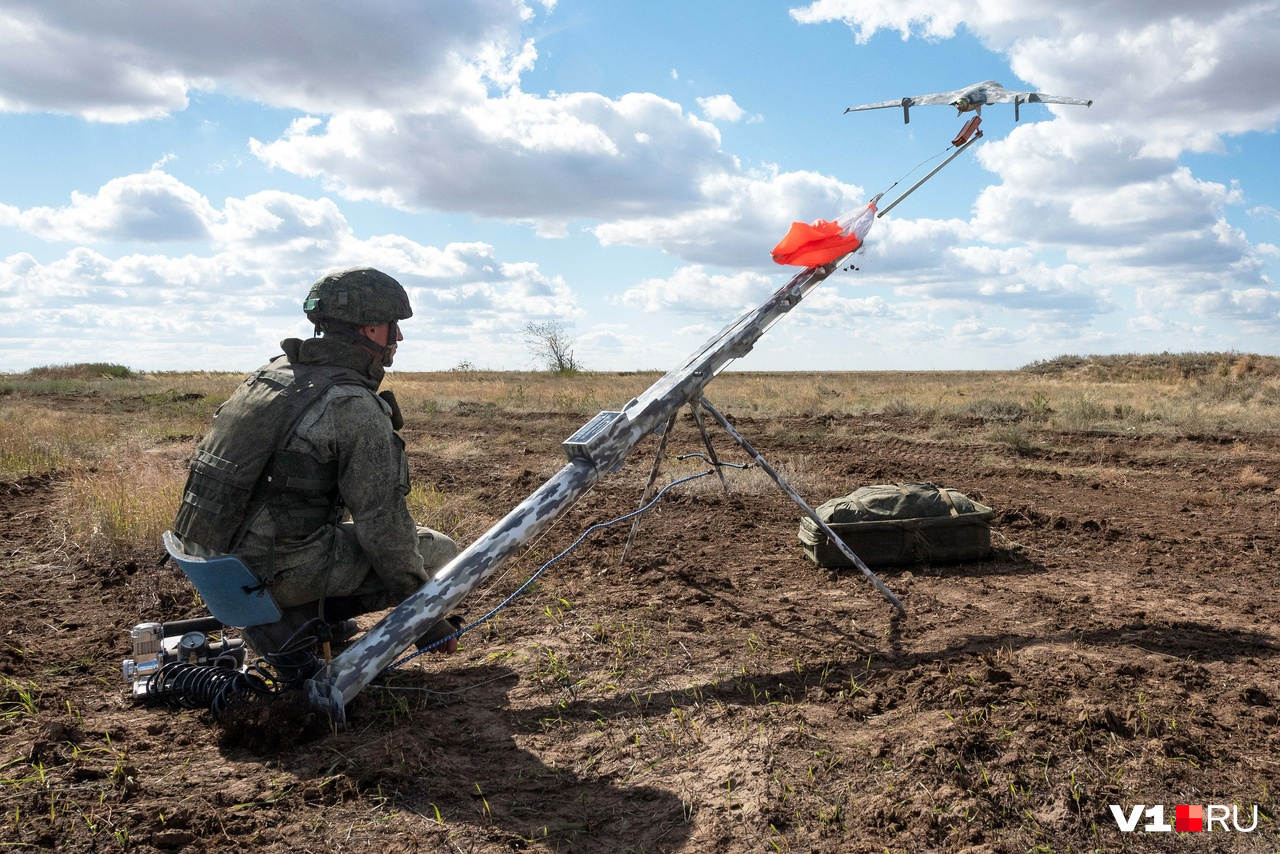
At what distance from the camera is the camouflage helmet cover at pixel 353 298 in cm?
350

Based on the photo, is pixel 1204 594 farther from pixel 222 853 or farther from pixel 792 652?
pixel 222 853

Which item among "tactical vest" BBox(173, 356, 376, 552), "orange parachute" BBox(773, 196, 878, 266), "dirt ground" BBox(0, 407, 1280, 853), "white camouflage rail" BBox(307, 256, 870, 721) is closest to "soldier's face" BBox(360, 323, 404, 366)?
"tactical vest" BBox(173, 356, 376, 552)

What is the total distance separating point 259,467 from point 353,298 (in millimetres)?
818

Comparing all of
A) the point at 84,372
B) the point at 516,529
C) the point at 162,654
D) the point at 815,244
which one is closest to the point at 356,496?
the point at 516,529

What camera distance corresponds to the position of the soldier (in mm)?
3238

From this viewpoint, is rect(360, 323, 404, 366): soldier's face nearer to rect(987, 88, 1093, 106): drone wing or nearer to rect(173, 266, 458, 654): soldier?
rect(173, 266, 458, 654): soldier

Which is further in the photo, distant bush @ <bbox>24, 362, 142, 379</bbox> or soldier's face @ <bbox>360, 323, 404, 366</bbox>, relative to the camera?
distant bush @ <bbox>24, 362, 142, 379</bbox>

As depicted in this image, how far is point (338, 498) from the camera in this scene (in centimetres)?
351

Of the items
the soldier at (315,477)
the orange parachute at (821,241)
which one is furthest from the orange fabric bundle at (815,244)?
the soldier at (315,477)

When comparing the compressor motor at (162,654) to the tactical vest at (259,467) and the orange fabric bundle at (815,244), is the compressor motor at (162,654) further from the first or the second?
the orange fabric bundle at (815,244)

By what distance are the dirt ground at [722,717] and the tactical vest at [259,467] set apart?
2.76ft

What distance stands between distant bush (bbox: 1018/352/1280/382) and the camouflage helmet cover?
2843 centimetres

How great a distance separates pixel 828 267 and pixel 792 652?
7.14 ft

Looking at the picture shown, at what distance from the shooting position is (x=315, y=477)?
10.8 ft
